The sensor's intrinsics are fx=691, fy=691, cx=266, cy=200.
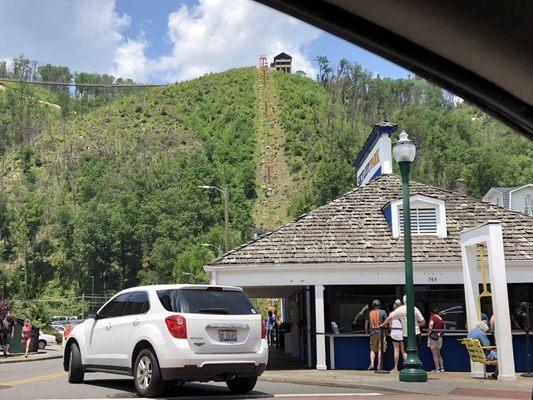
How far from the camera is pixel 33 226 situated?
120812mm

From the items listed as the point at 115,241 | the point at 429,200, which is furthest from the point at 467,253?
the point at 115,241

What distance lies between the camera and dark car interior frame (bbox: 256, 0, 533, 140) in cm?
204

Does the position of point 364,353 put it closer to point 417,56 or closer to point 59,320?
point 417,56

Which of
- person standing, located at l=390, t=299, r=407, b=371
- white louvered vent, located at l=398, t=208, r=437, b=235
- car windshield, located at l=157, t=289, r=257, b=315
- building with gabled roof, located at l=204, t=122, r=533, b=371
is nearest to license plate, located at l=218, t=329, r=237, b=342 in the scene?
car windshield, located at l=157, t=289, r=257, b=315

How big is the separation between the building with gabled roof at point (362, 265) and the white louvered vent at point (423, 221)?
1.1 inches

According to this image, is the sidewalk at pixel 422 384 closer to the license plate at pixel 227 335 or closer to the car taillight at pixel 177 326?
the license plate at pixel 227 335

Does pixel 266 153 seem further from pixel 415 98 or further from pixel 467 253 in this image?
pixel 467 253

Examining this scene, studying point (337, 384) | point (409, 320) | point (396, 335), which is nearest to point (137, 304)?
point (337, 384)

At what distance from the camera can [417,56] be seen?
7.38ft

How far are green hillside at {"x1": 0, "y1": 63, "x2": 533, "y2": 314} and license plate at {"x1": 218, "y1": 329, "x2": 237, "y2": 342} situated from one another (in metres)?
52.8

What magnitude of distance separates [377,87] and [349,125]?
1812 centimetres

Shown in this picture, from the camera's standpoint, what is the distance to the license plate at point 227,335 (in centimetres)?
1055

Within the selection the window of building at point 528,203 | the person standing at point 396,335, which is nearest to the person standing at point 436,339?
the person standing at point 396,335

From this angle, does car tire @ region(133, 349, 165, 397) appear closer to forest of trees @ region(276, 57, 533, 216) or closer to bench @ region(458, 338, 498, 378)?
bench @ region(458, 338, 498, 378)
